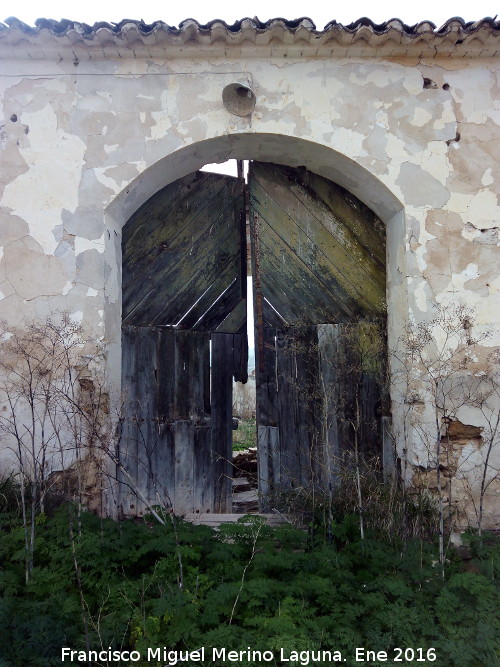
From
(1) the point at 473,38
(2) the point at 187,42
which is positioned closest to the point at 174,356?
(2) the point at 187,42

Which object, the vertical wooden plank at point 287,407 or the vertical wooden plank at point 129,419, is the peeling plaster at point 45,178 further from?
the vertical wooden plank at point 287,407

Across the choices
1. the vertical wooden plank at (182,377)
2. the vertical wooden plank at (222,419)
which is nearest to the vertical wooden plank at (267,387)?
the vertical wooden plank at (222,419)

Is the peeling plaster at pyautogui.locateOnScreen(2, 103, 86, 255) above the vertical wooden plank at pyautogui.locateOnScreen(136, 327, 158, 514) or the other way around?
above

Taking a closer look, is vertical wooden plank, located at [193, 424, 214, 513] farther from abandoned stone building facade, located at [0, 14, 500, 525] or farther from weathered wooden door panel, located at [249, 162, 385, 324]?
weathered wooden door panel, located at [249, 162, 385, 324]

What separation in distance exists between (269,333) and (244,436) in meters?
6.17

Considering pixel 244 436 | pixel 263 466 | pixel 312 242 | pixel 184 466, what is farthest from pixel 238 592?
pixel 244 436

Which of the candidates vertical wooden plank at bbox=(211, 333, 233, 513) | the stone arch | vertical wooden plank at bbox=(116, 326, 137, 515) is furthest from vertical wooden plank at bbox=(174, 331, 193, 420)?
the stone arch

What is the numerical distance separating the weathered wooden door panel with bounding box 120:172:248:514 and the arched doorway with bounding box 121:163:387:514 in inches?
0.5

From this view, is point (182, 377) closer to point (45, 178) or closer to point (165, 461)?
point (165, 461)

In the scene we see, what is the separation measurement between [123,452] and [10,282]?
153 centimetres

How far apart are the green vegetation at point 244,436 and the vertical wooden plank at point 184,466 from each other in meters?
4.03

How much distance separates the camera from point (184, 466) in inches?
172

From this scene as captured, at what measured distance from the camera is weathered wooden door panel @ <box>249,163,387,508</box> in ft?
14.0

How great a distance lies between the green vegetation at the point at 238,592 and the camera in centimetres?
230
